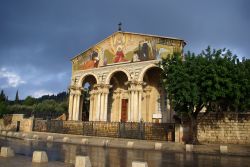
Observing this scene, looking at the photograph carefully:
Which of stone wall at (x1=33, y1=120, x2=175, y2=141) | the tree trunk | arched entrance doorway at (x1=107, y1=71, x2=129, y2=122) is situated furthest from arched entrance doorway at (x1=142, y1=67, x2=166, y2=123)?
the tree trunk

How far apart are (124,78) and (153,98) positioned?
501cm

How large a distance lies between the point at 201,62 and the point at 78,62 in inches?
821

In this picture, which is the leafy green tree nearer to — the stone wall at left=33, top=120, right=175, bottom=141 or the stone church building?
the stone church building

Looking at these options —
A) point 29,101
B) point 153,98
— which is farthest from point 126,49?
point 29,101

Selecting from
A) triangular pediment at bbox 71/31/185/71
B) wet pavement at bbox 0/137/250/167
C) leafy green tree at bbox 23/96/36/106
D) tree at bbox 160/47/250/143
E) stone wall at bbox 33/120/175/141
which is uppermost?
triangular pediment at bbox 71/31/185/71

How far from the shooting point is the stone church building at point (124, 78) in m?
30.6

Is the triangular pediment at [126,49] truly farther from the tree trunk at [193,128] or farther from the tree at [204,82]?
the tree trunk at [193,128]

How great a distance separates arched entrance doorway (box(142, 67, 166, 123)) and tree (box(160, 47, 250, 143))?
12.6 metres

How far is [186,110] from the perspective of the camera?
20.8 metres

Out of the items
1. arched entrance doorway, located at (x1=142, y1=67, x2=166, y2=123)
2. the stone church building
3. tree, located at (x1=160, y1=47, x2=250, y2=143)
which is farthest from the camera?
arched entrance doorway, located at (x1=142, y1=67, x2=166, y2=123)

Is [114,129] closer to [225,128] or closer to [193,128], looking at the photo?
[193,128]

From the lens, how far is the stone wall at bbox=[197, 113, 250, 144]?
20266mm

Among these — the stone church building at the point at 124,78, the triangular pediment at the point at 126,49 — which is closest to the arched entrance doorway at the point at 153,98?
the stone church building at the point at 124,78

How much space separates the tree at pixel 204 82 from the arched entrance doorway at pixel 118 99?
51.2 ft
